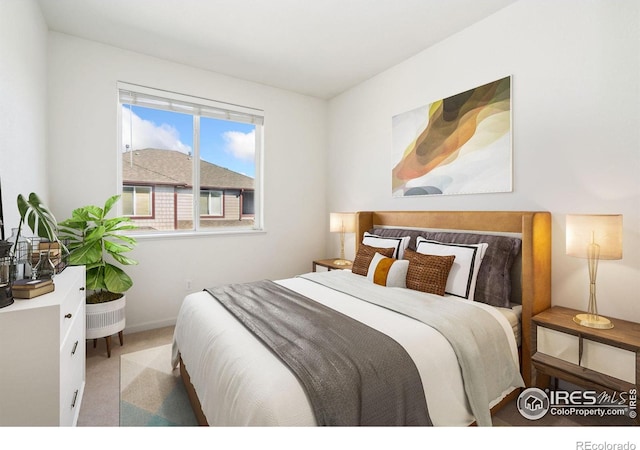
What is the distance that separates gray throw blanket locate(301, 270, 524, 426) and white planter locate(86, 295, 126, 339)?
2078 mm

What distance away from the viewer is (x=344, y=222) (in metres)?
3.76

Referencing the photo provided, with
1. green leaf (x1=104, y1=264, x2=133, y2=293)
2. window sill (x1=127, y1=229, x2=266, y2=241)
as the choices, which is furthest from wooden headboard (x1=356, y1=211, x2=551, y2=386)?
green leaf (x1=104, y1=264, x2=133, y2=293)

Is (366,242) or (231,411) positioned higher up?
(366,242)

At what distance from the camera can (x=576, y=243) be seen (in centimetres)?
185

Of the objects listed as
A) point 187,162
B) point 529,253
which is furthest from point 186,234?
point 529,253

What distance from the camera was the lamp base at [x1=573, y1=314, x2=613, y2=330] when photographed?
5.84ft

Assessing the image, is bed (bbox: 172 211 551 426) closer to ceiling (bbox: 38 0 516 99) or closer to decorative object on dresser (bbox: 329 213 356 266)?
decorative object on dresser (bbox: 329 213 356 266)

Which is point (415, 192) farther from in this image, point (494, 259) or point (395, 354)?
point (395, 354)

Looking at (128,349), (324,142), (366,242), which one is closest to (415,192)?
(366,242)

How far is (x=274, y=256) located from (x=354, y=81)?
245 centimetres

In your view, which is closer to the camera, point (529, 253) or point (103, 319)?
point (529, 253)

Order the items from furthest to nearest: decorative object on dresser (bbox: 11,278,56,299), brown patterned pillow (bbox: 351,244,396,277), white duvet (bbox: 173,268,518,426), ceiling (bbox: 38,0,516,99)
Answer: brown patterned pillow (bbox: 351,244,396,277)
ceiling (bbox: 38,0,516,99)
decorative object on dresser (bbox: 11,278,56,299)
white duvet (bbox: 173,268,518,426)

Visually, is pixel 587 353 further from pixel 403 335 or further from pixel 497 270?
pixel 403 335

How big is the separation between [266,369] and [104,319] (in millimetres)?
2064
